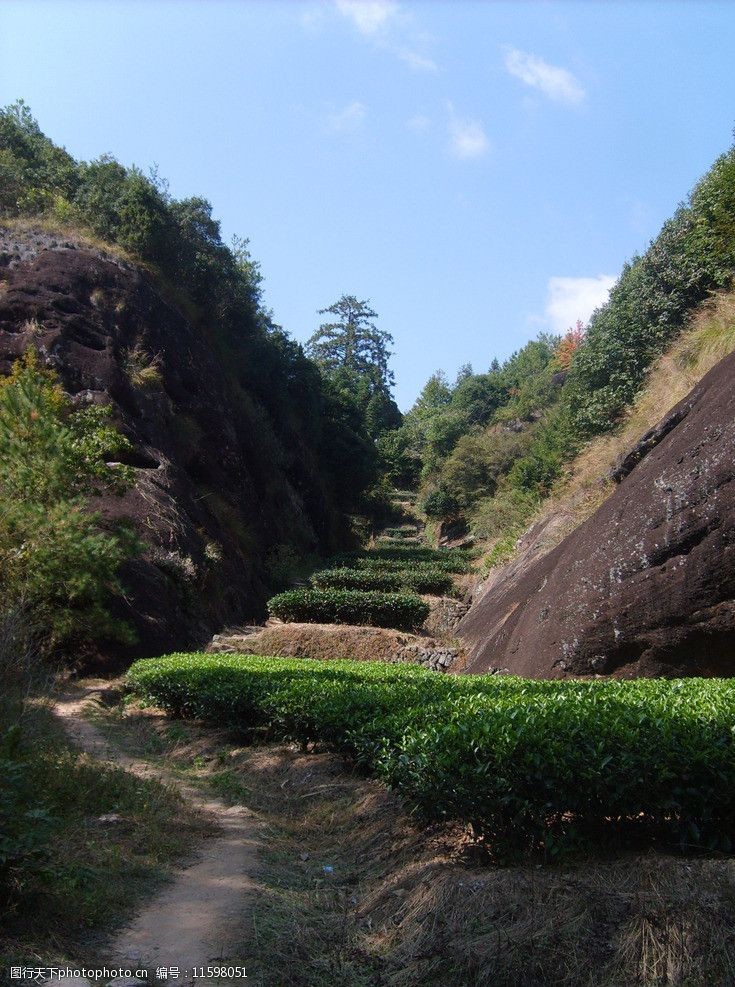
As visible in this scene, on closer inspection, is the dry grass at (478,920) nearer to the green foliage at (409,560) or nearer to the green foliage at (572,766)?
the green foliage at (572,766)

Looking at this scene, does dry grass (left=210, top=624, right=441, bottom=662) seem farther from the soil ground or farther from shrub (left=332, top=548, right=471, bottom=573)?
shrub (left=332, top=548, right=471, bottom=573)

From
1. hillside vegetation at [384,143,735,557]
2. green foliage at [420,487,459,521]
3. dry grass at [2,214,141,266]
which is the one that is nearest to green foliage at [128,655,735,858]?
hillside vegetation at [384,143,735,557]

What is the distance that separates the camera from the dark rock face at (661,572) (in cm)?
758

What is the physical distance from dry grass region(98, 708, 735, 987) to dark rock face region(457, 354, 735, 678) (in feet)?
13.9

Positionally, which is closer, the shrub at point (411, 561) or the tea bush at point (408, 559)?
the shrub at point (411, 561)

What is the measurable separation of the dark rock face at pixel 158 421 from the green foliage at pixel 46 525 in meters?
3.16

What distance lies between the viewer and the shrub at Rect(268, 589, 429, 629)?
1619 centimetres

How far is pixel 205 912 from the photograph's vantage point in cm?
403

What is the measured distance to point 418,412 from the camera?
266 feet

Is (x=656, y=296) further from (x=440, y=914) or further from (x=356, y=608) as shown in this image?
(x=440, y=914)

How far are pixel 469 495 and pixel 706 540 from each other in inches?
1254

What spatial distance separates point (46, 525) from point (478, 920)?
707 cm

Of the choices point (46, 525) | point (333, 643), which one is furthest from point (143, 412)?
point (46, 525)

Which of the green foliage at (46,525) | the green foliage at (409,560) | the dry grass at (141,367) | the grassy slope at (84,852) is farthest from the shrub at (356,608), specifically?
the grassy slope at (84,852)
